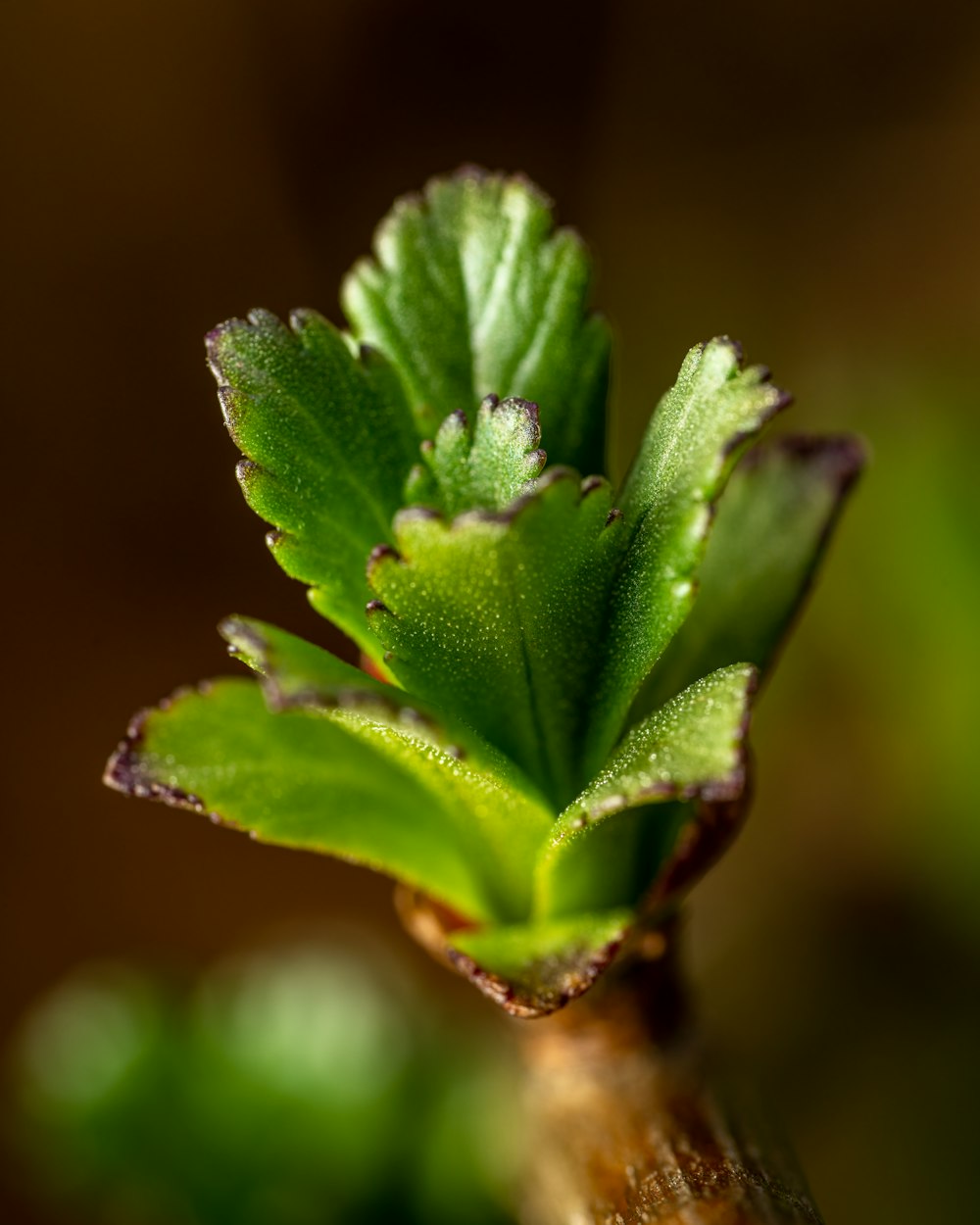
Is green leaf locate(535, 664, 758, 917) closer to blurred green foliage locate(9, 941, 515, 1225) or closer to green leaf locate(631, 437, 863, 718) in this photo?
green leaf locate(631, 437, 863, 718)

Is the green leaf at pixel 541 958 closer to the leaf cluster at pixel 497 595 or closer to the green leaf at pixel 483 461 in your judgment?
the leaf cluster at pixel 497 595

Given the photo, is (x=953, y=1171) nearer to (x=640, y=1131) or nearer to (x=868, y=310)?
(x=640, y=1131)

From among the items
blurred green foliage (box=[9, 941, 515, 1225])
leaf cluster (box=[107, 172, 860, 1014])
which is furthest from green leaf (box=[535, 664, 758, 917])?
blurred green foliage (box=[9, 941, 515, 1225])

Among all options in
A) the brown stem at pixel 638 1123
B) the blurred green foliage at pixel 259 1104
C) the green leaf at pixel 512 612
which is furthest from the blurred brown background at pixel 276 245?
the green leaf at pixel 512 612

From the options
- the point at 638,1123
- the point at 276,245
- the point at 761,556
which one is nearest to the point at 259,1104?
the point at 638,1123

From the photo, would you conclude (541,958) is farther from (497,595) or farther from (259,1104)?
(259,1104)

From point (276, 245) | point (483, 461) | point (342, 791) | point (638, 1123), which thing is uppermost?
point (276, 245)

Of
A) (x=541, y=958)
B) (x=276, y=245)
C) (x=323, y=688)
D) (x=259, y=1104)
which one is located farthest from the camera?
(x=276, y=245)
